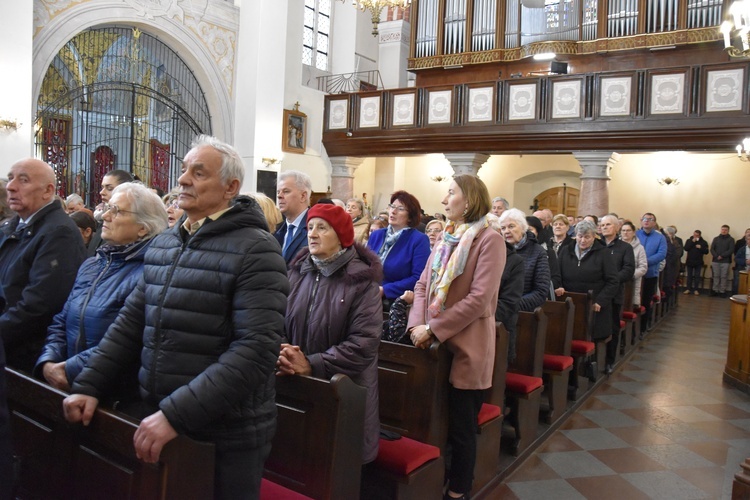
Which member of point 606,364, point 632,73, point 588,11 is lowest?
point 606,364

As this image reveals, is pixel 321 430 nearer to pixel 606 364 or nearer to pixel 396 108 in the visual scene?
pixel 606 364

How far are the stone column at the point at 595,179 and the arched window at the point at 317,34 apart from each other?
702cm

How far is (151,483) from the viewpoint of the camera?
1.69 meters

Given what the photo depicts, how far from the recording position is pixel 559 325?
4895mm

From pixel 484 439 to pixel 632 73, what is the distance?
9.41m

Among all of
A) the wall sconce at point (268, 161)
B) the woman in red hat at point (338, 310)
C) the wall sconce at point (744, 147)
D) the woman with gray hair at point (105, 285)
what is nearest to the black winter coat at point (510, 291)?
the woman in red hat at point (338, 310)

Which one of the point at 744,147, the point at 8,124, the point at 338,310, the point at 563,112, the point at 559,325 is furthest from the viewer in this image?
the point at 563,112

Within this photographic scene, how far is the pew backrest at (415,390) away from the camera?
3.02 metres

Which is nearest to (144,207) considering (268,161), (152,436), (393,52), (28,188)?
(28,188)

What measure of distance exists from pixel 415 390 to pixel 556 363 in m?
2.00

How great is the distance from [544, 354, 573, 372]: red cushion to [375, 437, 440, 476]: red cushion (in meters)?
2.02

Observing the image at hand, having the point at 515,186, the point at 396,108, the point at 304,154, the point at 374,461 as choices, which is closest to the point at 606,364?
the point at 374,461

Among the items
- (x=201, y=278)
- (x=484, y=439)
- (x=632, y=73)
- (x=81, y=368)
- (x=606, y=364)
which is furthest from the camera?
(x=632, y=73)

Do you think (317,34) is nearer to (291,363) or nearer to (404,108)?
(404,108)
